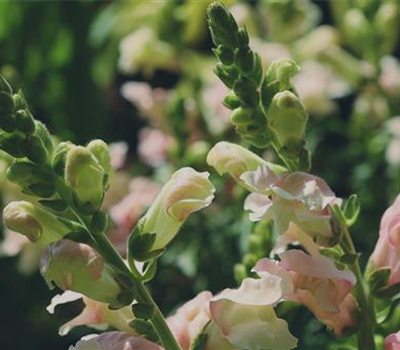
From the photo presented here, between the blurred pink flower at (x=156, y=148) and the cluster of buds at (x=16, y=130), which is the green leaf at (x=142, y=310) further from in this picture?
the blurred pink flower at (x=156, y=148)

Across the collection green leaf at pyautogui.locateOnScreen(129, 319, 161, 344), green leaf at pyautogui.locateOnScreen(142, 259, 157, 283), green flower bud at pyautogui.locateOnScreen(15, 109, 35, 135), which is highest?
green flower bud at pyautogui.locateOnScreen(15, 109, 35, 135)

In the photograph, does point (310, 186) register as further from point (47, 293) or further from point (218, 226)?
point (47, 293)

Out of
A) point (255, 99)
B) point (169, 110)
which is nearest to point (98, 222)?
point (255, 99)

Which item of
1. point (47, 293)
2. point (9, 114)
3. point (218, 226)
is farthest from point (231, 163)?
point (47, 293)

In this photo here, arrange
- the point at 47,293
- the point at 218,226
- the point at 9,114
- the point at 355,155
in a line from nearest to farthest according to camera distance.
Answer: the point at 9,114, the point at 218,226, the point at 355,155, the point at 47,293

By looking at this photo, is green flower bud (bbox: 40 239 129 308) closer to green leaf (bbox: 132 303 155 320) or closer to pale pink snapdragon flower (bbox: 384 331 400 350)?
green leaf (bbox: 132 303 155 320)

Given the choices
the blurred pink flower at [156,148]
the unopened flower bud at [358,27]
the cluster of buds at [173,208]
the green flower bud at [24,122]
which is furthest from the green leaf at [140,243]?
the unopened flower bud at [358,27]

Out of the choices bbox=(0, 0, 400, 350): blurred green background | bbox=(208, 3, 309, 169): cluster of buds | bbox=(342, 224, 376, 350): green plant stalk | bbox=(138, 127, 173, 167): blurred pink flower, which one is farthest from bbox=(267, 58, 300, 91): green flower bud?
bbox=(138, 127, 173, 167): blurred pink flower
